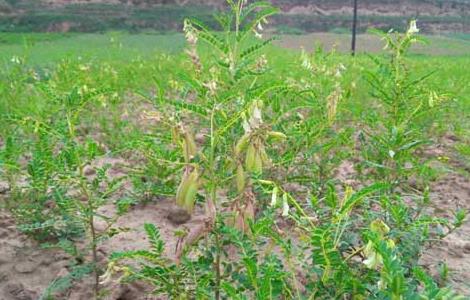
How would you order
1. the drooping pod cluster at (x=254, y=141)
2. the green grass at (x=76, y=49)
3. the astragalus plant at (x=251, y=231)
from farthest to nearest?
the green grass at (x=76, y=49)
the drooping pod cluster at (x=254, y=141)
the astragalus plant at (x=251, y=231)

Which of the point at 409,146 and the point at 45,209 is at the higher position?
the point at 409,146

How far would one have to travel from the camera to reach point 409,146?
221cm

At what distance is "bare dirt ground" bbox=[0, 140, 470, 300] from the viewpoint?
201 centimetres

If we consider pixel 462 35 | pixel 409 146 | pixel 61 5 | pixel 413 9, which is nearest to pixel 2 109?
pixel 409 146

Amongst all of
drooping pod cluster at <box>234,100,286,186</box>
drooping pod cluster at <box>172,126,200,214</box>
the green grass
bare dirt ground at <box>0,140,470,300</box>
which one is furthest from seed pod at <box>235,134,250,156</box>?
the green grass

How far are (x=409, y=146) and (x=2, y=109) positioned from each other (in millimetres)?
2839

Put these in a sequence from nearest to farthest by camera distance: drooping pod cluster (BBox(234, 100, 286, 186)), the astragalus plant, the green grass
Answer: the astragalus plant, drooping pod cluster (BBox(234, 100, 286, 186)), the green grass

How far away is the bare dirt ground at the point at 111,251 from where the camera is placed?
2008 mm

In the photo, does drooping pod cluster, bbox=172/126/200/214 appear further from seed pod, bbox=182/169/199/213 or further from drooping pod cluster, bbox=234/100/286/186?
drooping pod cluster, bbox=234/100/286/186

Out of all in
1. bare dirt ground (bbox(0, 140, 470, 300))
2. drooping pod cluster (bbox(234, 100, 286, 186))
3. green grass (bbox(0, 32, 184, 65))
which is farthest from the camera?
green grass (bbox(0, 32, 184, 65))

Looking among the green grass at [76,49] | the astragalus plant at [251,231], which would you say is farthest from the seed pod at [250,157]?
the green grass at [76,49]

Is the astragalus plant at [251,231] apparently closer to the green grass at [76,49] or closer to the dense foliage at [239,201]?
the dense foliage at [239,201]

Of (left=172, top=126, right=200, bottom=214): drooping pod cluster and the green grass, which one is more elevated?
(left=172, top=126, right=200, bottom=214): drooping pod cluster

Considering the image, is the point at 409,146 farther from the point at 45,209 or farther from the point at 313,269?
the point at 45,209
